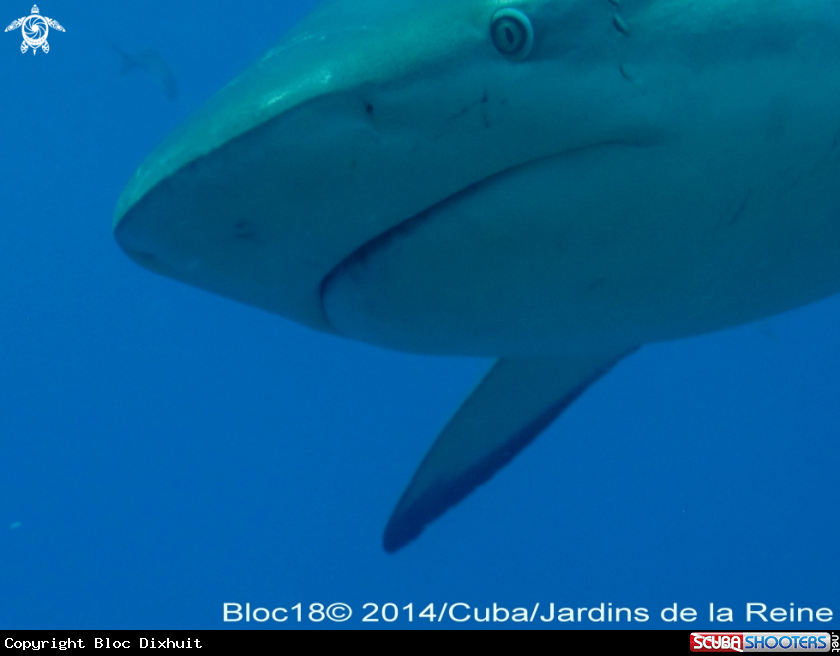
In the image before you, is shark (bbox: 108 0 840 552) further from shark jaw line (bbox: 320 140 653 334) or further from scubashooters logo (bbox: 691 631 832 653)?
scubashooters logo (bbox: 691 631 832 653)

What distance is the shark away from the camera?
111 centimetres

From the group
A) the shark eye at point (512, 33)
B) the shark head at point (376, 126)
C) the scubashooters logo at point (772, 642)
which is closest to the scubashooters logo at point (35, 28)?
the scubashooters logo at point (772, 642)

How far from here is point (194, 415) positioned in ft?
81.1

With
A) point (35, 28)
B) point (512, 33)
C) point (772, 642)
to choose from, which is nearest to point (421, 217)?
point (512, 33)

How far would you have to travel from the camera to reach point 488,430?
3.04 m

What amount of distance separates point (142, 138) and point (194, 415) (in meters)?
11.4

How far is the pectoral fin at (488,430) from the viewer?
2916 mm

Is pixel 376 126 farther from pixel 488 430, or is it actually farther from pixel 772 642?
pixel 772 642

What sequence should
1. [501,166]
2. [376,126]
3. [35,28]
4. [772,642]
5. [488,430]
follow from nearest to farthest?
[376,126] → [501,166] → [772,642] → [488,430] → [35,28]

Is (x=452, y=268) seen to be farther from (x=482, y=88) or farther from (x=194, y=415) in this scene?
(x=194, y=415)

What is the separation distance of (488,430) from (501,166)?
75.6 inches

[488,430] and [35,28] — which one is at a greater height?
[35,28]

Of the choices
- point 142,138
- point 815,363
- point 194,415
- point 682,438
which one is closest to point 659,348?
point 682,438

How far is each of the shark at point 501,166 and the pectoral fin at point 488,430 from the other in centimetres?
116
